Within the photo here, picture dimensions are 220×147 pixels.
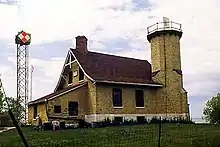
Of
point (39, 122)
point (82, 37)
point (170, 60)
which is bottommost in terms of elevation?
point (39, 122)

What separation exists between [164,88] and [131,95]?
134 inches

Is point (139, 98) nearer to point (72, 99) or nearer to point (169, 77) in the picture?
point (169, 77)

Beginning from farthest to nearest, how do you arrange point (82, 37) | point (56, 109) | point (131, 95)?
Answer: 1. point (82, 37)
2. point (131, 95)
3. point (56, 109)

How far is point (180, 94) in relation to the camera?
33906 millimetres

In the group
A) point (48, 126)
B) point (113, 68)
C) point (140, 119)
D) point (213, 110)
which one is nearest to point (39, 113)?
point (48, 126)

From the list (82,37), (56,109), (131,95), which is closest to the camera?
(56,109)

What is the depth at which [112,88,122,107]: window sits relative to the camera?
31.3 metres

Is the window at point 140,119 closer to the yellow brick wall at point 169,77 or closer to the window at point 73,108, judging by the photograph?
the yellow brick wall at point 169,77

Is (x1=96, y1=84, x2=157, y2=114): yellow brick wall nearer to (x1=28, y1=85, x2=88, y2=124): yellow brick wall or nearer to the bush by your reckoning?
(x1=28, y1=85, x2=88, y2=124): yellow brick wall

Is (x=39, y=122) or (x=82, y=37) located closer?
(x=39, y=122)

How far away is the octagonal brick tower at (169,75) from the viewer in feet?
110

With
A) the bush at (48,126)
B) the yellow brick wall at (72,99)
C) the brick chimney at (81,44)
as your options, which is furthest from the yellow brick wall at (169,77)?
the bush at (48,126)

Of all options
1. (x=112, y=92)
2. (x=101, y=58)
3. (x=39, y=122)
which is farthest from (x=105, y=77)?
(x=39, y=122)

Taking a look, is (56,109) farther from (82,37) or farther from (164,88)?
(164,88)
